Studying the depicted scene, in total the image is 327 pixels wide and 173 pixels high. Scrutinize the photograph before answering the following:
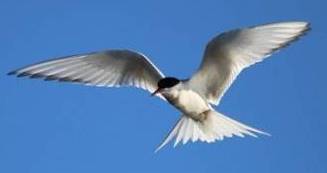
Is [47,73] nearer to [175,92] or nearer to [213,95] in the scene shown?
[175,92]

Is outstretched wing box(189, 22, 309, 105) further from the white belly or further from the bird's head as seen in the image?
the bird's head

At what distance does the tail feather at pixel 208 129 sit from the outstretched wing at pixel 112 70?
0.33 meters

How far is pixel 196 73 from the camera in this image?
17.6 ft

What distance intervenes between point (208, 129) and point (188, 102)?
0.39m

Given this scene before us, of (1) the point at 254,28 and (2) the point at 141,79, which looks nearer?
(1) the point at 254,28

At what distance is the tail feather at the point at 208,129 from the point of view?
5.33m

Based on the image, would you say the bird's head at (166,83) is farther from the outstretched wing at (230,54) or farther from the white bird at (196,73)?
the outstretched wing at (230,54)

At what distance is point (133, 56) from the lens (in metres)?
5.42

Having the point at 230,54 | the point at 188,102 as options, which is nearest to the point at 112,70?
the point at 188,102

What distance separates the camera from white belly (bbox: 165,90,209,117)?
16.8 ft

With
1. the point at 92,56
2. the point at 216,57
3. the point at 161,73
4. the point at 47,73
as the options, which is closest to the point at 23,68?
the point at 47,73

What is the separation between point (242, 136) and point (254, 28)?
71cm

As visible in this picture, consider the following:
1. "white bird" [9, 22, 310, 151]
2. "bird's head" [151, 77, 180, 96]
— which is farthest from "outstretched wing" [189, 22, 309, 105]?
"bird's head" [151, 77, 180, 96]

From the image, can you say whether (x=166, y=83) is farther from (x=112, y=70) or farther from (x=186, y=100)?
(x=112, y=70)
